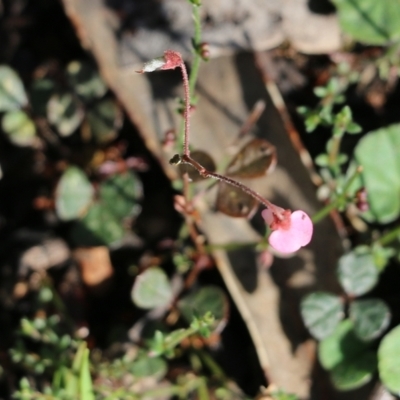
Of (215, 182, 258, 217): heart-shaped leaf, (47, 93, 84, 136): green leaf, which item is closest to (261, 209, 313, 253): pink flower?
(215, 182, 258, 217): heart-shaped leaf

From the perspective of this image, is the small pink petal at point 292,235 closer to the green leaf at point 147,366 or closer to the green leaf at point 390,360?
the green leaf at point 390,360

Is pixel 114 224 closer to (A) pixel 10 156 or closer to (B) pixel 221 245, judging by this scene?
(B) pixel 221 245

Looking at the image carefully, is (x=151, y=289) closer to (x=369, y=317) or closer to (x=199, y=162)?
(x=199, y=162)

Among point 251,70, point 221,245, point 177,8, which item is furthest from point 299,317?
point 177,8

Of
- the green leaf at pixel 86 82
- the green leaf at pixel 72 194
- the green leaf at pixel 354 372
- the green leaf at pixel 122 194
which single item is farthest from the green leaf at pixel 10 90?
the green leaf at pixel 354 372

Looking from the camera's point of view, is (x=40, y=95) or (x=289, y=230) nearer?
(x=289, y=230)

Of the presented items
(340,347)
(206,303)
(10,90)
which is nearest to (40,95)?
(10,90)
